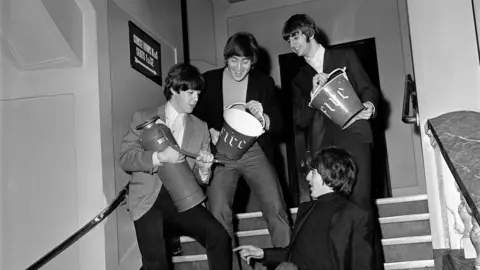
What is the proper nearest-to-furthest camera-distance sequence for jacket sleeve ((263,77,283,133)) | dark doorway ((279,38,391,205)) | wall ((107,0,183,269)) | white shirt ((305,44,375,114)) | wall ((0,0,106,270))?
white shirt ((305,44,375,114)) → jacket sleeve ((263,77,283,133)) → wall ((0,0,106,270)) → wall ((107,0,183,269)) → dark doorway ((279,38,391,205))

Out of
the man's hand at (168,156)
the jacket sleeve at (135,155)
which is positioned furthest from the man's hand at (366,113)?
the jacket sleeve at (135,155)

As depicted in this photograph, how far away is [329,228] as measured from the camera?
8.43 feet

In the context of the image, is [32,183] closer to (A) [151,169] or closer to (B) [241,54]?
(A) [151,169]

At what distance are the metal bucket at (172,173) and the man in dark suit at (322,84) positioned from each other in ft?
2.33

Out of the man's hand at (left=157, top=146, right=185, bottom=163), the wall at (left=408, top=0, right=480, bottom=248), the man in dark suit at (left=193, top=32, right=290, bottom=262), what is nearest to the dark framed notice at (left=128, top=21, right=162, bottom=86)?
the man in dark suit at (left=193, top=32, right=290, bottom=262)

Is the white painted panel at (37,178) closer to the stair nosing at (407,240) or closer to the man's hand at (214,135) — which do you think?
the man's hand at (214,135)

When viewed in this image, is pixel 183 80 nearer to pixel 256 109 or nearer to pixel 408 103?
pixel 256 109

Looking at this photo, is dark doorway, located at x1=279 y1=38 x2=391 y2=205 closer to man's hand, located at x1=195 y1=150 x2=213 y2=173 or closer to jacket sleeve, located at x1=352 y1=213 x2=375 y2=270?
man's hand, located at x1=195 y1=150 x2=213 y2=173

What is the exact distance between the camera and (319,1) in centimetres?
642

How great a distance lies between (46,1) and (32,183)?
1130 mm

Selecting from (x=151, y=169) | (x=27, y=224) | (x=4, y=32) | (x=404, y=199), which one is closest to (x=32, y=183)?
(x=27, y=224)

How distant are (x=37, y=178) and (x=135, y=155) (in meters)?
1.10

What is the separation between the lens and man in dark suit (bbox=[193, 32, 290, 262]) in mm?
3471

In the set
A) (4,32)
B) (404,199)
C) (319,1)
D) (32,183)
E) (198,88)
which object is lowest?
(404,199)
